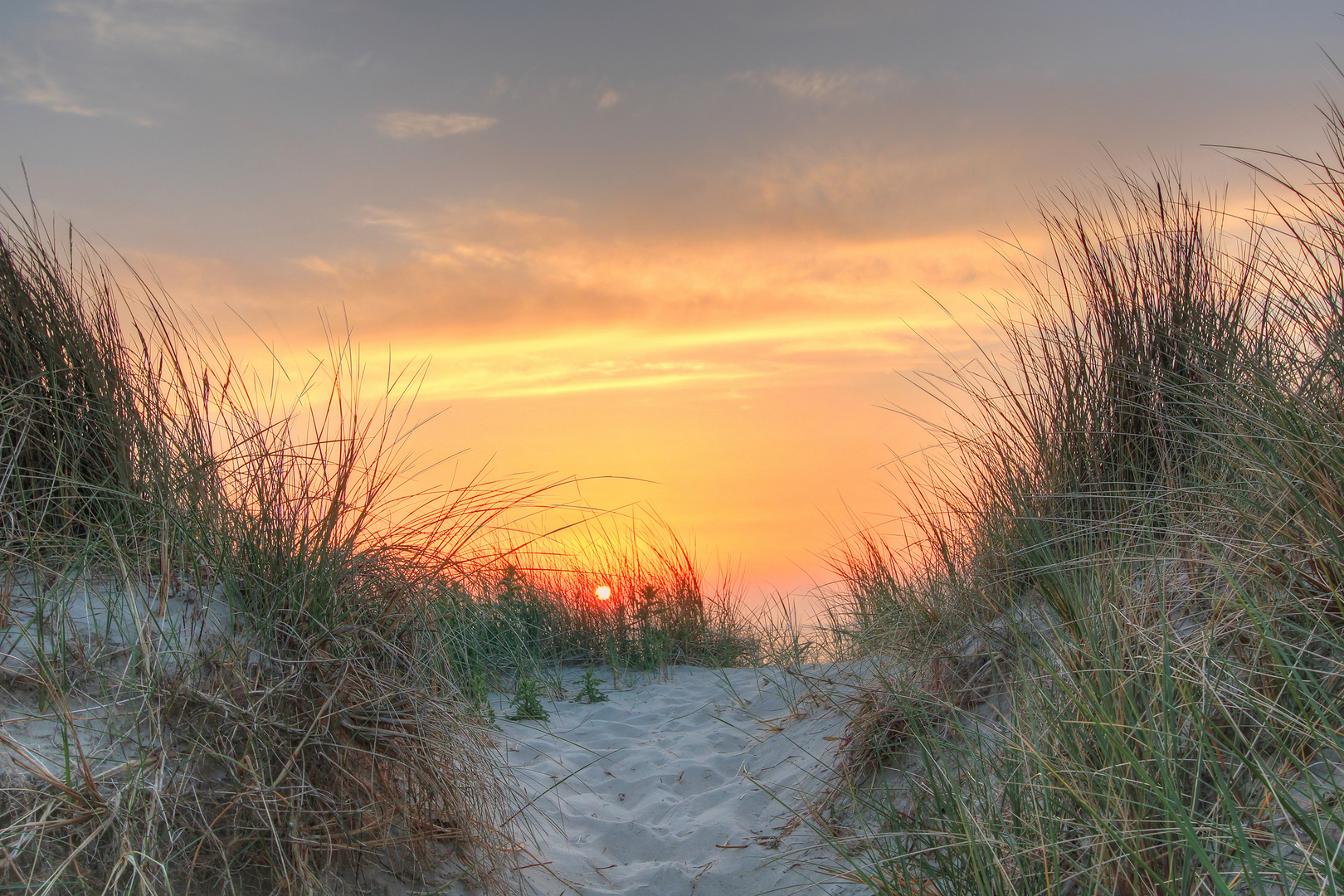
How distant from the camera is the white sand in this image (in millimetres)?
2793

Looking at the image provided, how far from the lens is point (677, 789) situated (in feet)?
11.8

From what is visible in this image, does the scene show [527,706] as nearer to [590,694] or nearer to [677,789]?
[590,694]

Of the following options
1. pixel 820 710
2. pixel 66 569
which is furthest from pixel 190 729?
pixel 820 710

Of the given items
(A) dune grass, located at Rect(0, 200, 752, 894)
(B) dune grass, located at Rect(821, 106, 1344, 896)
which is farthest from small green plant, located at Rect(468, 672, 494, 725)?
(B) dune grass, located at Rect(821, 106, 1344, 896)

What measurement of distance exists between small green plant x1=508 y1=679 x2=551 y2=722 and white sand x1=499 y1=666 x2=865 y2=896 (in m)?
0.07

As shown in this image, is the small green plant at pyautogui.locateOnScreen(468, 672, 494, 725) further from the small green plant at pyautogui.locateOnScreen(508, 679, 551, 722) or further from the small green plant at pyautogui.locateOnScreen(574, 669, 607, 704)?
the small green plant at pyautogui.locateOnScreen(574, 669, 607, 704)

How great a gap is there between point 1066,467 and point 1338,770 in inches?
60.0

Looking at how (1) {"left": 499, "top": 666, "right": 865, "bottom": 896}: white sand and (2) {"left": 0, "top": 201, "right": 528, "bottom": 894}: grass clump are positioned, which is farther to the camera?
(1) {"left": 499, "top": 666, "right": 865, "bottom": 896}: white sand

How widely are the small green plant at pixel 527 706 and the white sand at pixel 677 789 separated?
7 centimetres

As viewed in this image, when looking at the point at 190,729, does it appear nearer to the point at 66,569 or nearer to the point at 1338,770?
the point at 66,569

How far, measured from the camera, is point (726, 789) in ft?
11.6

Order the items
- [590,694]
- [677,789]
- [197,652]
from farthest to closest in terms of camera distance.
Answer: [590,694], [677,789], [197,652]

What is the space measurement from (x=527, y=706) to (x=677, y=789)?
1.04m

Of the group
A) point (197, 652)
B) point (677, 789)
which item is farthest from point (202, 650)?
point (677, 789)
